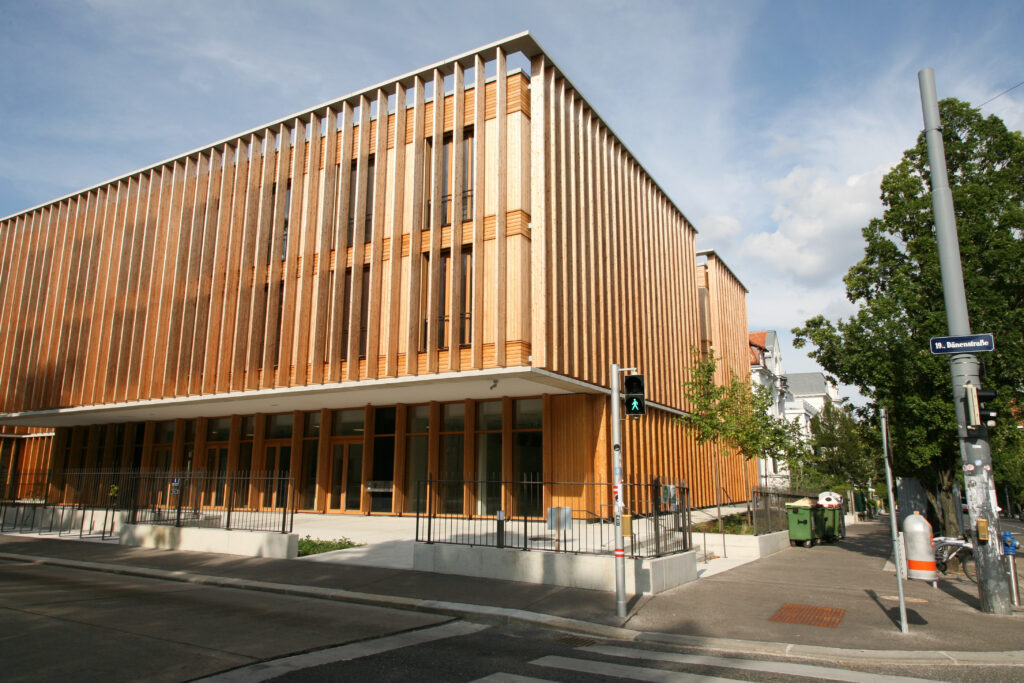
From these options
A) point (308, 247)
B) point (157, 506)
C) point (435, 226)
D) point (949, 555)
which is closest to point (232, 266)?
point (308, 247)

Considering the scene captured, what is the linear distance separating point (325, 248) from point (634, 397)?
1552 centimetres

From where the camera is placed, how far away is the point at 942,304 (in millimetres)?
15375

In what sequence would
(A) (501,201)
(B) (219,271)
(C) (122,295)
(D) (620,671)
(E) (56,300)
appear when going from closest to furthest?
1. (D) (620,671)
2. (A) (501,201)
3. (B) (219,271)
4. (C) (122,295)
5. (E) (56,300)

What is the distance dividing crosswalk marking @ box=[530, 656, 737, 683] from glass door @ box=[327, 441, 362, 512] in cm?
1824

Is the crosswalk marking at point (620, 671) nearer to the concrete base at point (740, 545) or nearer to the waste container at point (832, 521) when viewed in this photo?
the concrete base at point (740, 545)

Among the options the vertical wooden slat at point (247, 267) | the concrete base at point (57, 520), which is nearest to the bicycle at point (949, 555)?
the vertical wooden slat at point (247, 267)

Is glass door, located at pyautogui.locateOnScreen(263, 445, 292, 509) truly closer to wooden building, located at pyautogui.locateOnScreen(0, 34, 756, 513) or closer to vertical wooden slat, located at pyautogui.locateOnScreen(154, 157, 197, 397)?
wooden building, located at pyautogui.locateOnScreen(0, 34, 756, 513)

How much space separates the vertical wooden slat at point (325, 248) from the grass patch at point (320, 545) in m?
6.67

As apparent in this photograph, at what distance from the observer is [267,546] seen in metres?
14.7

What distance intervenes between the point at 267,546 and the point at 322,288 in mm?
9794

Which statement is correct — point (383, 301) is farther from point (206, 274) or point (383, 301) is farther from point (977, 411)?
point (977, 411)

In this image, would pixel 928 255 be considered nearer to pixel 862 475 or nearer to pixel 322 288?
pixel 322 288

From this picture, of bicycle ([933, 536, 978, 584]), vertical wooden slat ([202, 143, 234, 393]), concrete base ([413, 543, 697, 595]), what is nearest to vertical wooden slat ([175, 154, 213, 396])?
vertical wooden slat ([202, 143, 234, 393])

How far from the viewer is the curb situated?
24.2ft
